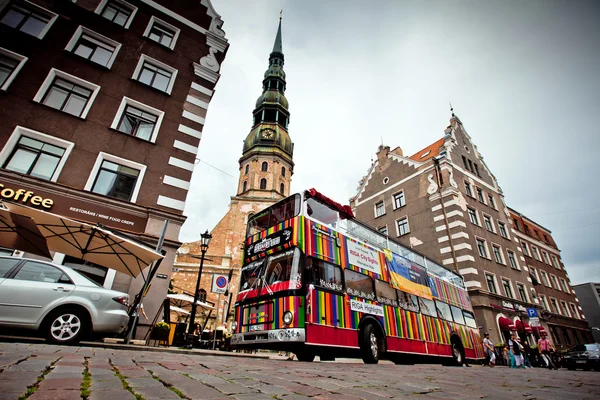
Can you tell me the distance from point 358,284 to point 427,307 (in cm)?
446

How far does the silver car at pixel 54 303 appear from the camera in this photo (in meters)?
5.45

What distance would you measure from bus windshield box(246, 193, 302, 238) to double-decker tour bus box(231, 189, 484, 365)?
0.04 meters

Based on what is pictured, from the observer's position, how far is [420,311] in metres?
11.1

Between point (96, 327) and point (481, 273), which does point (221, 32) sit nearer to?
point (96, 327)

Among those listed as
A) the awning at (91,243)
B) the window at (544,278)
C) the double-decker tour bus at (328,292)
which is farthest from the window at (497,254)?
the awning at (91,243)

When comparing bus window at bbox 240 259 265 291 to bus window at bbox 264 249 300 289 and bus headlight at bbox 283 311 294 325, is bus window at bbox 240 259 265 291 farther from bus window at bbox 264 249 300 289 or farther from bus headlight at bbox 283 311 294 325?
bus headlight at bbox 283 311 294 325

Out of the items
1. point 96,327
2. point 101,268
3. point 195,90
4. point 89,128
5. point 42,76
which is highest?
point 195,90

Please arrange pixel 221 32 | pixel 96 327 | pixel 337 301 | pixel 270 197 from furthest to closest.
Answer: pixel 270 197 < pixel 221 32 < pixel 337 301 < pixel 96 327

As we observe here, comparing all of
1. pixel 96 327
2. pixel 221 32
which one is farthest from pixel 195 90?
pixel 96 327

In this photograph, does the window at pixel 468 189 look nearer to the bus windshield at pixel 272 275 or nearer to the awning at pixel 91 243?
the bus windshield at pixel 272 275

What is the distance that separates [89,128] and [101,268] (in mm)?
5395

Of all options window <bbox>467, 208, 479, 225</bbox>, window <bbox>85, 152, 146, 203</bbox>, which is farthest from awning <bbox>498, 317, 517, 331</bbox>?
window <bbox>85, 152, 146, 203</bbox>

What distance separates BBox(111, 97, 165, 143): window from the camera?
474 inches

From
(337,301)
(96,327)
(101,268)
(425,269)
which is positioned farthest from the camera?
(425,269)
